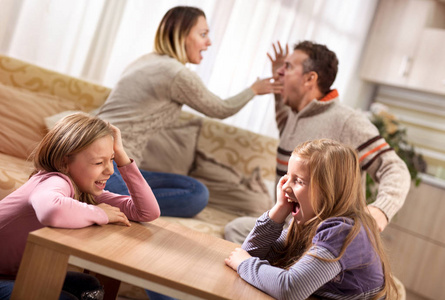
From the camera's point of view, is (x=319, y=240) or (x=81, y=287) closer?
(x=319, y=240)

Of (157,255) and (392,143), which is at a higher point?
(392,143)

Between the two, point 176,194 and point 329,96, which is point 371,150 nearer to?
point 329,96

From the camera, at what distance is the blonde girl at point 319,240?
3.69 ft

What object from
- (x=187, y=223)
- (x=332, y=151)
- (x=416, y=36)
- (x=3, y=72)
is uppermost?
(x=416, y=36)

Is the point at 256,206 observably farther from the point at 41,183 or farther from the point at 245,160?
the point at 41,183

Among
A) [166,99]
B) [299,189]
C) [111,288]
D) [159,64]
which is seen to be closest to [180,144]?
[166,99]

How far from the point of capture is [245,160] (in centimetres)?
317

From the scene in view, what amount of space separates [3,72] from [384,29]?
3.44 m

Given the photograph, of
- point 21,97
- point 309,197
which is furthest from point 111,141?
point 21,97

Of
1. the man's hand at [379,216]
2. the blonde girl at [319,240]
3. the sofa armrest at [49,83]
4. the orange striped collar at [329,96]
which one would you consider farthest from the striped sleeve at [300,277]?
the sofa armrest at [49,83]

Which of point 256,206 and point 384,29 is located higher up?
point 384,29

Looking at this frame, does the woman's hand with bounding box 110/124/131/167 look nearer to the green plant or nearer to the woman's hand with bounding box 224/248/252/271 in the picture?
the woman's hand with bounding box 224/248/252/271

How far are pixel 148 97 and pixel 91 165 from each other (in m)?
1.09

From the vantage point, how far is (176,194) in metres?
2.44
